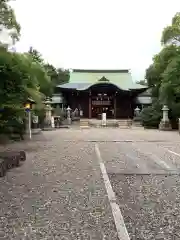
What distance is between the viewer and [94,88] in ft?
128

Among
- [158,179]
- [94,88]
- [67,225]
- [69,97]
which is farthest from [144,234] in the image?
[69,97]

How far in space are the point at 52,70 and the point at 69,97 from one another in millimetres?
12723

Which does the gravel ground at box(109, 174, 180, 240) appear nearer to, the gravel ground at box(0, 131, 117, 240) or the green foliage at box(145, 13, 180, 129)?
the gravel ground at box(0, 131, 117, 240)

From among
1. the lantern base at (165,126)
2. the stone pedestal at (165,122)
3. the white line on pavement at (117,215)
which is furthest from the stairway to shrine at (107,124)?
the white line on pavement at (117,215)

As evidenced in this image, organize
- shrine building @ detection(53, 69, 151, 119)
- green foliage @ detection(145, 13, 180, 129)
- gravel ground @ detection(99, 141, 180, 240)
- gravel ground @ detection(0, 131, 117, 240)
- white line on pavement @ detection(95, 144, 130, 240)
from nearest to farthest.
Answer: white line on pavement @ detection(95, 144, 130, 240), gravel ground @ detection(0, 131, 117, 240), gravel ground @ detection(99, 141, 180, 240), green foliage @ detection(145, 13, 180, 129), shrine building @ detection(53, 69, 151, 119)

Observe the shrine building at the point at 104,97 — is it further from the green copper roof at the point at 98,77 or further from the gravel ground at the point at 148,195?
the gravel ground at the point at 148,195

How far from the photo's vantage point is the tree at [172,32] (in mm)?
26462

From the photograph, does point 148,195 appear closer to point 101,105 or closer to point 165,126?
point 165,126

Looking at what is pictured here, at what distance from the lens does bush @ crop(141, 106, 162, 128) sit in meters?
30.6

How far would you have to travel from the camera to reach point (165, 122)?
93.8 feet

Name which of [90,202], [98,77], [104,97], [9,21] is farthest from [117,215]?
[98,77]

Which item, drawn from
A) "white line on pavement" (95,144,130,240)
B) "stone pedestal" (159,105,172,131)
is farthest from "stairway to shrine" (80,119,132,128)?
"white line on pavement" (95,144,130,240)

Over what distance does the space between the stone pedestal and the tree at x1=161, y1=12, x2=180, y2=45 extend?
5641 millimetres

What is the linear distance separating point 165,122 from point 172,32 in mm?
7571
